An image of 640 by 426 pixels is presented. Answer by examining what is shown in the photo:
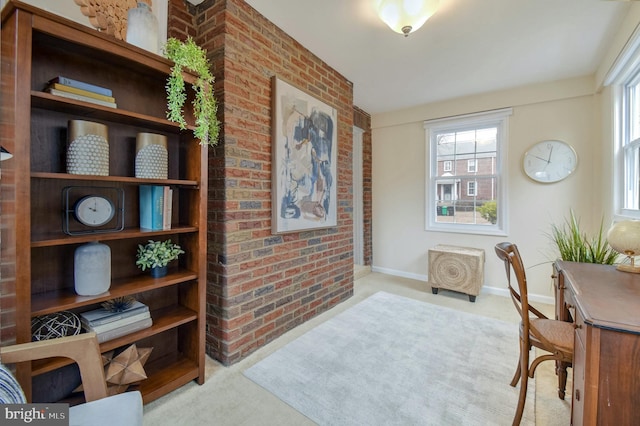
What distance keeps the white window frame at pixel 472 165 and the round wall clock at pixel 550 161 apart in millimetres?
528

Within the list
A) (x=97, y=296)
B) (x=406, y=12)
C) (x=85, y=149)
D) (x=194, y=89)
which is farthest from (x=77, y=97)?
(x=406, y=12)

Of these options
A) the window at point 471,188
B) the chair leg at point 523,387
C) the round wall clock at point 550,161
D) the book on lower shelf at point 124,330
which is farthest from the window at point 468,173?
the book on lower shelf at point 124,330

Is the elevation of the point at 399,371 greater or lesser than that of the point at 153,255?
lesser

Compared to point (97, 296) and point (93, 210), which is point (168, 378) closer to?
point (97, 296)

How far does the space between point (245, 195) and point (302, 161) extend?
69 centimetres

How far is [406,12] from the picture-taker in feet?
5.78

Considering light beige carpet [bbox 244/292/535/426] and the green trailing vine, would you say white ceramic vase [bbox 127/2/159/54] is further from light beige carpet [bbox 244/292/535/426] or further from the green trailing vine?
light beige carpet [bbox 244/292/535/426]

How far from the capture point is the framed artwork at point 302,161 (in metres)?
2.23

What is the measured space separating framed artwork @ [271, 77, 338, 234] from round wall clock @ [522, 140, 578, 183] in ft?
7.73

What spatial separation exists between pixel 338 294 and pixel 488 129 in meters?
2.87

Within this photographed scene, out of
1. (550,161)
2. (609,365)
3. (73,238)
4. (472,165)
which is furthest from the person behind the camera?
(472,165)

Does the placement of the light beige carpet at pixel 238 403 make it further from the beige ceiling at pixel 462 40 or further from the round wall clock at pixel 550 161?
Answer: the beige ceiling at pixel 462 40

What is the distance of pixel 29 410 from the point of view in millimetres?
890

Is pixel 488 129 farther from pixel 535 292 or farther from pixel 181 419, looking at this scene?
pixel 181 419
